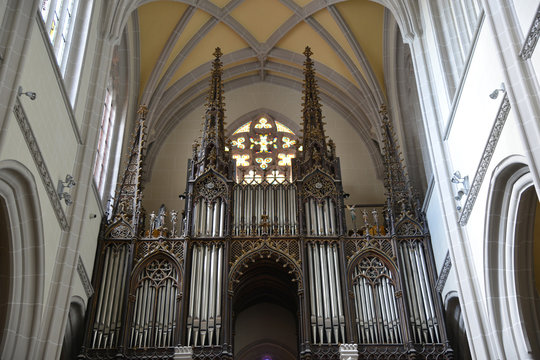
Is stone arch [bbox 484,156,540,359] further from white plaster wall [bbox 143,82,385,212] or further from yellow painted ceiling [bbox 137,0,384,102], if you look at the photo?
yellow painted ceiling [bbox 137,0,384,102]

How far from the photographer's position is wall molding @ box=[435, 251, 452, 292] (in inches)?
539

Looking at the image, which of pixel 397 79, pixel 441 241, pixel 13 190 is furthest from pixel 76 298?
pixel 397 79

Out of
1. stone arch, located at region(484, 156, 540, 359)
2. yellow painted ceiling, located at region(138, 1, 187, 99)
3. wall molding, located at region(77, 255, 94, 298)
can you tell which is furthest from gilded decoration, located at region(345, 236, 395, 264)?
yellow painted ceiling, located at region(138, 1, 187, 99)

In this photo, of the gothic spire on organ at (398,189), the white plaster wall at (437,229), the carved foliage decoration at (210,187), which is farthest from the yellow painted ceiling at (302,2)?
the white plaster wall at (437,229)

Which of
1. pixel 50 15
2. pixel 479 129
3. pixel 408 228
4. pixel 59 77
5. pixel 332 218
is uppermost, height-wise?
pixel 50 15

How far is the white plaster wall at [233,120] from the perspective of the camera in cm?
1986

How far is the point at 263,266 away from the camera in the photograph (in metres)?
15.8

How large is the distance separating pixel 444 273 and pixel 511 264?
3.27 metres

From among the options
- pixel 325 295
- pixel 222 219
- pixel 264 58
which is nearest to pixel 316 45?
pixel 264 58

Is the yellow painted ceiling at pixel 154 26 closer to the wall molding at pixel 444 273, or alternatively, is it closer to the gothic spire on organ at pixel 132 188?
the gothic spire on organ at pixel 132 188

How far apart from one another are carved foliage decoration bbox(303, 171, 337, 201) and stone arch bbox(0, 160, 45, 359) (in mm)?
6984

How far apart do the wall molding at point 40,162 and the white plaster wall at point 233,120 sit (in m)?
7.38

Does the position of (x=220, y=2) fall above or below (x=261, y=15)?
below

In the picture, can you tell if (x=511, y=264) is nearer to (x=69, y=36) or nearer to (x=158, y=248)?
(x=158, y=248)
